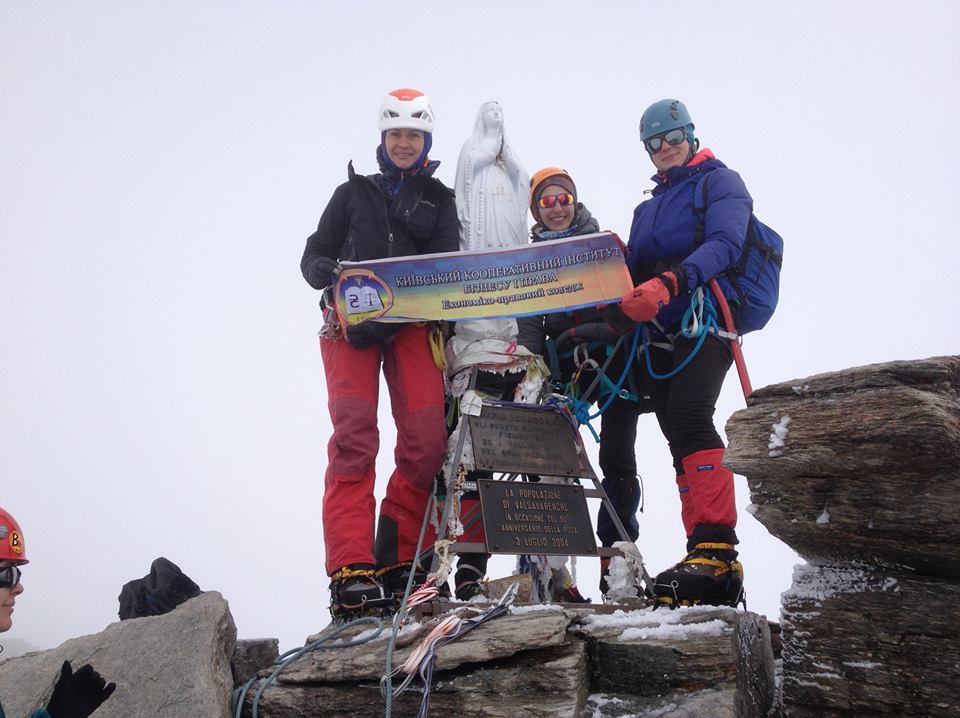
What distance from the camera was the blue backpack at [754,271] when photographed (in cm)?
664

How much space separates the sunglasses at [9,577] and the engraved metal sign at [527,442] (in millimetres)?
2761

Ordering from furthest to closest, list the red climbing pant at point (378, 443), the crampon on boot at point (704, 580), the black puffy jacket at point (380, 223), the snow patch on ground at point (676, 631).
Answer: the black puffy jacket at point (380, 223) → the red climbing pant at point (378, 443) → the crampon on boot at point (704, 580) → the snow patch on ground at point (676, 631)

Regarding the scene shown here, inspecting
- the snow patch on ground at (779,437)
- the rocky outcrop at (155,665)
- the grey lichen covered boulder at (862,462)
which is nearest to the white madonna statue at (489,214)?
the grey lichen covered boulder at (862,462)

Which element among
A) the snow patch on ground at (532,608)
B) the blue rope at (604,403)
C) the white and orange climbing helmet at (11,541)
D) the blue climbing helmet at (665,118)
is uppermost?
the blue climbing helmet at (665,118)

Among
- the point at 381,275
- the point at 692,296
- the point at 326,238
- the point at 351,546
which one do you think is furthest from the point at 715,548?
the point at 326,238

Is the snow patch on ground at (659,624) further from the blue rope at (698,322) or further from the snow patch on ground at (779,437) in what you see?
the blue rope at (698,322)

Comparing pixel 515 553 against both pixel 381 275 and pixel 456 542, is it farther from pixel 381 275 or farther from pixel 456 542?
pixel 381 275

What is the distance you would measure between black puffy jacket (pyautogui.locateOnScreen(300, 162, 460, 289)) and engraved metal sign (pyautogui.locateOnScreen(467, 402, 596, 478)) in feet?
4.19

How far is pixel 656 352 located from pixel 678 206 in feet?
3.36

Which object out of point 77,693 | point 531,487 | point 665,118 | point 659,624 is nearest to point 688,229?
point 665,118

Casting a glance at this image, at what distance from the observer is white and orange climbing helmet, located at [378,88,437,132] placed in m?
6.93

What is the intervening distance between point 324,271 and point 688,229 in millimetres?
2482

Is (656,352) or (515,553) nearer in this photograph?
(515,553)

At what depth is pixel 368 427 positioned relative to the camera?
646cm
